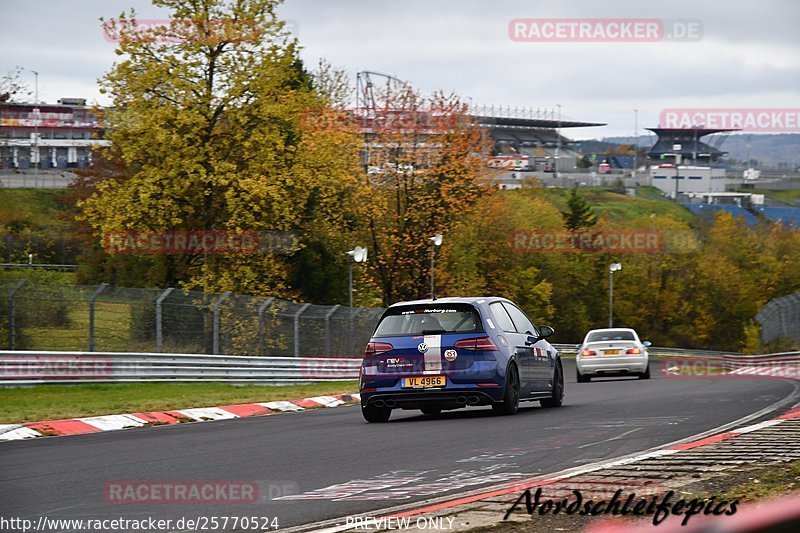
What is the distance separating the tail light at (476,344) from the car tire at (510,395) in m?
0.46

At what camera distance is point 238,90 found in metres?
40.0

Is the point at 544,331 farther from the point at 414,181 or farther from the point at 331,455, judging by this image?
the point at 414,181

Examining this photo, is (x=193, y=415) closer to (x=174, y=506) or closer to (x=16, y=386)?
(x=16, y=386)

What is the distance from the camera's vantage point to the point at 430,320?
15094 mm

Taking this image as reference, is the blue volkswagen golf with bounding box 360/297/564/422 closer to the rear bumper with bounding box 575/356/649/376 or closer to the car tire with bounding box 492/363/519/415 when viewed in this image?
the car tire with bounding box 492/363/519/415

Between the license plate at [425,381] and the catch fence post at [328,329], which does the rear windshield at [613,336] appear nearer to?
the catch fence post at [328,329]

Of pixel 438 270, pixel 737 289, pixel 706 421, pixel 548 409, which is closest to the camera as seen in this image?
pixel 706 421

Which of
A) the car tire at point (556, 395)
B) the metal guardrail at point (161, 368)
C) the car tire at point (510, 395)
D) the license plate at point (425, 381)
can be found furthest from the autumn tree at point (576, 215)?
the license plate at point (425, 381)

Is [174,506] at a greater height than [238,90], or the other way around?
[238,90]

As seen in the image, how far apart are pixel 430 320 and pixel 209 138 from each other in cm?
2655

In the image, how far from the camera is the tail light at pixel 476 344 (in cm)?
1471

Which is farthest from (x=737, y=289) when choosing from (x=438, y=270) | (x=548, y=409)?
(x=548, y=409)

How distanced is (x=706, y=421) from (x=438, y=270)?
41025mm

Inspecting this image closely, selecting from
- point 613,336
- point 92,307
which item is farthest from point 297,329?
point 613,336
